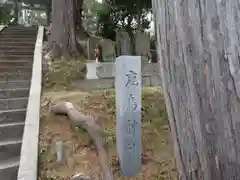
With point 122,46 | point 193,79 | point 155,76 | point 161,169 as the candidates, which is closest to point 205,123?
point 193,79

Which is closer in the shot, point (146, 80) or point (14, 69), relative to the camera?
point (14, 69)

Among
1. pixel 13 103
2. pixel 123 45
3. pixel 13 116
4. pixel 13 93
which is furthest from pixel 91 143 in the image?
pixel 123 45

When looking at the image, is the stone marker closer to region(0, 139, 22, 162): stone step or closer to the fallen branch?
the fallen branch

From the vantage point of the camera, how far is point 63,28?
840 centimetres

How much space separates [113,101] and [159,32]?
12.3 feet

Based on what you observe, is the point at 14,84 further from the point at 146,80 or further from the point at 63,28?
the point at 146,80

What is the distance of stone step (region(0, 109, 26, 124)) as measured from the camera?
171 inches

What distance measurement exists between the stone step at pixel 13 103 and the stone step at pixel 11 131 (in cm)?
69

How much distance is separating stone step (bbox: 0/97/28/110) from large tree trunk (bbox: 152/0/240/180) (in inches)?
153

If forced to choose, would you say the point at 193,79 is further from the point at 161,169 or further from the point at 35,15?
the point at 35,15

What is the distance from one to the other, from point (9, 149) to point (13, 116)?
802mm

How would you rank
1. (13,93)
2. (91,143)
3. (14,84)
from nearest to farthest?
(91,143) → (13,93) → (14,84)

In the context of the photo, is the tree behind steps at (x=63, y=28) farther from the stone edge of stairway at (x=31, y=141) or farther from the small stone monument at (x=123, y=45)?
the stone edge of stairway at (x=31, y=141)

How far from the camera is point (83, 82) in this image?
23.2 ft
